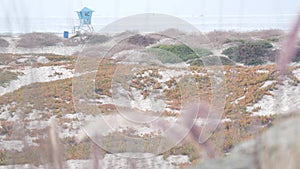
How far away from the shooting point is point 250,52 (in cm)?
2452

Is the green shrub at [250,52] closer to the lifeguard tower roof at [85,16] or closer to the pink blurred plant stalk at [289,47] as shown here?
the lifeguard tower roof at [85,16]

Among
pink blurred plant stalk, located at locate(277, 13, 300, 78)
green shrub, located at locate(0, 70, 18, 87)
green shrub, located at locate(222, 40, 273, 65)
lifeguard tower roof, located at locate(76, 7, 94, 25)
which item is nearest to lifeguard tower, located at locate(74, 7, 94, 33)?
lifeguard tower roof, located at locate(76, 7, 94, 25)

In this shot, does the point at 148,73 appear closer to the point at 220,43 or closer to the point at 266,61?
the point at 266,61

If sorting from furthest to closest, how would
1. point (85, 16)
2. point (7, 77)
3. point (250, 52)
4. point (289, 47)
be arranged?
1. point (85, 16)
2. point (250, 52)
3. point (7, 77)
4. point (289, 47)

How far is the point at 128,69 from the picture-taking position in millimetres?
15000

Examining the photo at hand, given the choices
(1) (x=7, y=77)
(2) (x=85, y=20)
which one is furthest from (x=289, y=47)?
(2) (x=85, y=20)

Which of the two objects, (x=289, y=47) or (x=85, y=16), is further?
(x=85, y=16)

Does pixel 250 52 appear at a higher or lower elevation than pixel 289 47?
lower

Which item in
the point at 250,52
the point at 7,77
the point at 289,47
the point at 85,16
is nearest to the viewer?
the point at 289,47

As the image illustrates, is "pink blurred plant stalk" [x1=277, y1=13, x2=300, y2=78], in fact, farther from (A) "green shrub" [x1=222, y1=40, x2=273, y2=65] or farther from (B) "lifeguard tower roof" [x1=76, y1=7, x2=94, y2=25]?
(B) "lifeguard tower roof" [x1=76, y1=7, x2=94, y2=25]

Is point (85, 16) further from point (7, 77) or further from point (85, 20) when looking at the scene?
point (7, 77)

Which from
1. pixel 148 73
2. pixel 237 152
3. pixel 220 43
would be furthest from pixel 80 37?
pixel 237 152

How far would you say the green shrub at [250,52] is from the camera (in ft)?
78.0

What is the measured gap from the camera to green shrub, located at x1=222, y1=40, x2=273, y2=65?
2377 centimetres
